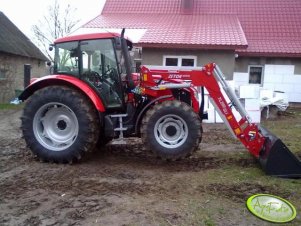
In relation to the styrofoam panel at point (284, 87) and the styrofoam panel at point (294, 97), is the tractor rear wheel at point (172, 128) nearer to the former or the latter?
the styrofoam panel at point (284, 87)

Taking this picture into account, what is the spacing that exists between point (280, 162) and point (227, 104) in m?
1.18

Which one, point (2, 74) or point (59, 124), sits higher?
point (2, 74)

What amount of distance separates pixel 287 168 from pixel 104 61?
322 centimetres

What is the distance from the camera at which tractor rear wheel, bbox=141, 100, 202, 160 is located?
529 cm

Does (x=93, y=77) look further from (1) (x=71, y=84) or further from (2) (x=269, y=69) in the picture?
(2) (x=269, y=69)

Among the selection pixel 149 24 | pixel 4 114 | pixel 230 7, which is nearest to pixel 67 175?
pixel 4 114

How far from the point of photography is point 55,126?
591cm

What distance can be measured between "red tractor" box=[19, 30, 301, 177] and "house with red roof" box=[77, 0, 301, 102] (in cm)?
805

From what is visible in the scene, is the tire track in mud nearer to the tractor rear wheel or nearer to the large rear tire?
the tractor rear wheel

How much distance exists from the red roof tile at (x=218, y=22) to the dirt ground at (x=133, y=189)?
8.54 m

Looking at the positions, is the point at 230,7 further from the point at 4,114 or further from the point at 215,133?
the point at 4,114

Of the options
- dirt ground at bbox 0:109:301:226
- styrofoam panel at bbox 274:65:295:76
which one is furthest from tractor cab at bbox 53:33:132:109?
styrofoam panel at bbox 274:65:295:76

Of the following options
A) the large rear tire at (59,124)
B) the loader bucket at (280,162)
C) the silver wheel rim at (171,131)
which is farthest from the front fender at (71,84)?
the loader bucket at (280,162)

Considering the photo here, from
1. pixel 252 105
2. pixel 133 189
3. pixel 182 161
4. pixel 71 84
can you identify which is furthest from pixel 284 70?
pixel 133 189
